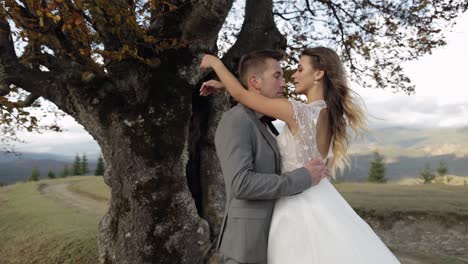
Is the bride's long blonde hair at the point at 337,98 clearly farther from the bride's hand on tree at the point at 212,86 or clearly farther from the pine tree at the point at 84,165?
the pine tree at the point at 84,165

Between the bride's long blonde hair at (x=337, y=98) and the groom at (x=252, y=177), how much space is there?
42 cm

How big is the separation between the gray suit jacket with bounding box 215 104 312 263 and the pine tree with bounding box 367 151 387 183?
52.3m

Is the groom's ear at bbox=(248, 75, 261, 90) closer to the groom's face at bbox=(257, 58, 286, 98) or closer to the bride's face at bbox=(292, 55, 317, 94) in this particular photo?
the groom's face at bbox=(257, 58, 286, 98)

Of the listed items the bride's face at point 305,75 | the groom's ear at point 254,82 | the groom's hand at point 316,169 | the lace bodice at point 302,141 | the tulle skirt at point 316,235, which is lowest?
the tulle skirt at point 316,235

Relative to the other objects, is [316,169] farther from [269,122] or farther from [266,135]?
[269,122]

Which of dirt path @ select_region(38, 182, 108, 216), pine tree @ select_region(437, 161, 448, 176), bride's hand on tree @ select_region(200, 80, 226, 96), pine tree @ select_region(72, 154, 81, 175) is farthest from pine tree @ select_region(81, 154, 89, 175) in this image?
bride's hand on tree @ select_region(200, 80, 226, 96)

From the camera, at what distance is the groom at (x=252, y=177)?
279 cm

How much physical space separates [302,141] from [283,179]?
16.3 inches

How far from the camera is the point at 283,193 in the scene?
279 centimetres

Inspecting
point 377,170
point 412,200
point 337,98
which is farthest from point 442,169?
point 337,98

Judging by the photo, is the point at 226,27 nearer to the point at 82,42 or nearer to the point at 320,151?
the point at 82,42

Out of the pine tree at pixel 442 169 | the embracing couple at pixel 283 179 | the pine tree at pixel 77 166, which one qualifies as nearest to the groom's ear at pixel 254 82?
the embracing couple at pixel 283 179

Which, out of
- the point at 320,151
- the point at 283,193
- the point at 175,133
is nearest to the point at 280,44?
the point at 175,133

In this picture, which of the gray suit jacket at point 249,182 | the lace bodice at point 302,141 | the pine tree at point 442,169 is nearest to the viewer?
the gray suit jacket at point 249,182
